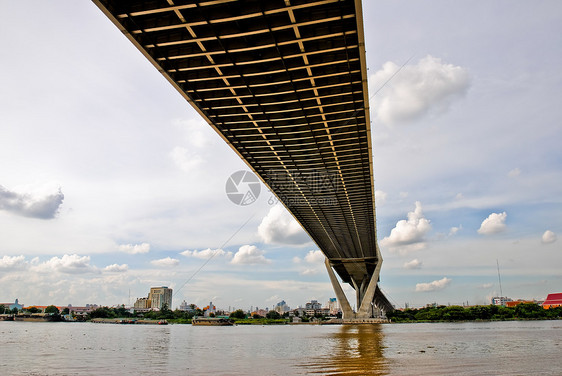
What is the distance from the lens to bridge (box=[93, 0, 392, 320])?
18.2m

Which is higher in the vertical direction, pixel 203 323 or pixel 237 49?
pixel 237 49

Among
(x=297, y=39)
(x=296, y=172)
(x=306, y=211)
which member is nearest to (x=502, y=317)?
(x=306, y=211)

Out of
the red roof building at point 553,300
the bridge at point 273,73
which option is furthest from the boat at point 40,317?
the red roof building at point 553,300

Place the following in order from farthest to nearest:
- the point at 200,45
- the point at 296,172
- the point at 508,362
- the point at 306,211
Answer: the point at 306,211
the point at 296,172
the point at 200,45
the point at 508,362

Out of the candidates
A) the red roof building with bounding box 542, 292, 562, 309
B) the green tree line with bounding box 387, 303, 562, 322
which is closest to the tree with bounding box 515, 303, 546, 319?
the green tree line with bounding box 387, 303, 562, 322

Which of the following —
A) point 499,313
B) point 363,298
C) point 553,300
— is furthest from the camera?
point 553,300

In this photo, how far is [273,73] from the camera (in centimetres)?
2277

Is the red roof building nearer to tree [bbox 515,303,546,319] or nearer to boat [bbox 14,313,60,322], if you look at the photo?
tree [bbox 515,303,546,319]

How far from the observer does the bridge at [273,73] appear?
717 inches

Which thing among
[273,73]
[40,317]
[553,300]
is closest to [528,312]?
[553,300]

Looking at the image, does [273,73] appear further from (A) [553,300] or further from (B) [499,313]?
(A) [553,300]

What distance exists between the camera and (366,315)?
84.3 meters

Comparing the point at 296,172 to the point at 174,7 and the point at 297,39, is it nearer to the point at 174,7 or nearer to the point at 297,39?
the point at 297,39

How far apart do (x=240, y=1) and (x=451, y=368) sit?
16.7 meters
